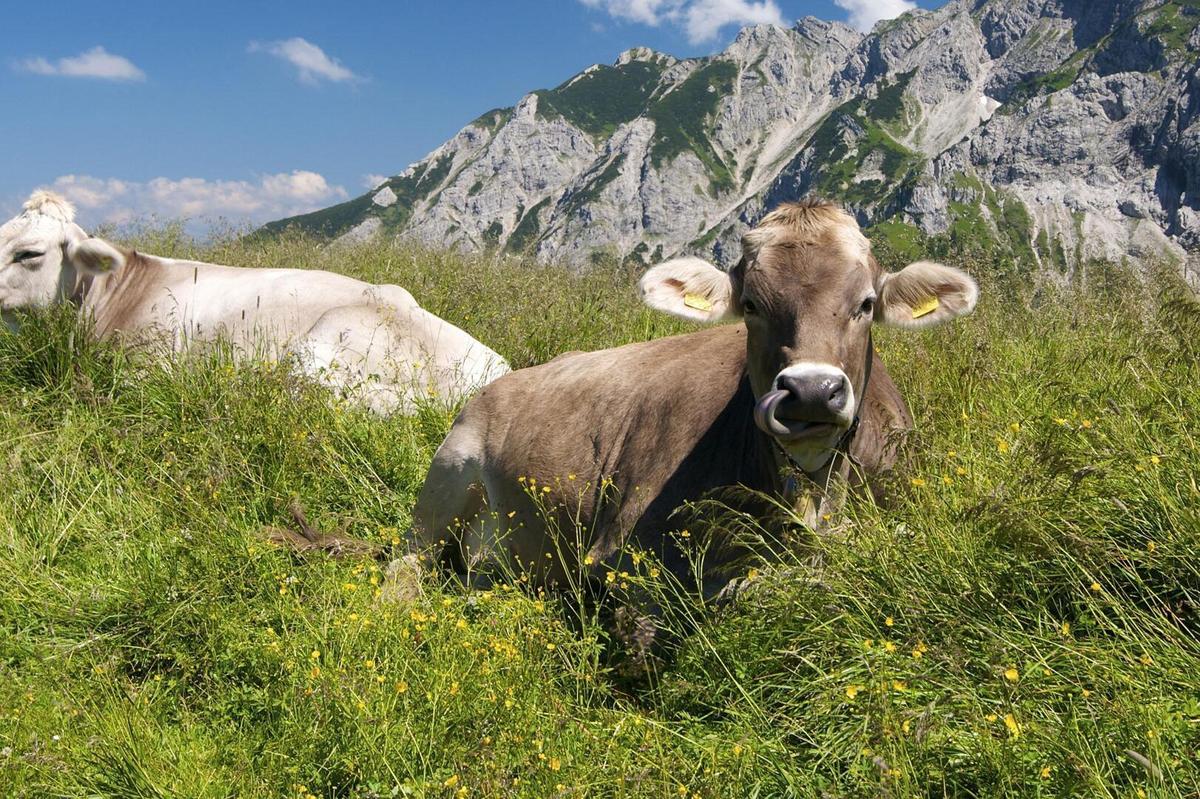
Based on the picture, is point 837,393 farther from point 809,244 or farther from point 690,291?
point 690,291

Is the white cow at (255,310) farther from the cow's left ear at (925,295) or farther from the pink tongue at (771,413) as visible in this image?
the pink tongue at (771,413)

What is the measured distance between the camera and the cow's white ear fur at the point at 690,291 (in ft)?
15.3

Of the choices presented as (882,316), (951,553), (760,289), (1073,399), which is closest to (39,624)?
(760,289)

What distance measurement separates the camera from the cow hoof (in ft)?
13.3

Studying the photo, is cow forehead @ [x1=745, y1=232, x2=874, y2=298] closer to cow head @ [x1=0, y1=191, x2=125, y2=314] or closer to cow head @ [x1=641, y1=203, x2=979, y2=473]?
cow head @ [x1=641, y1=203, x2=979, y2=473]

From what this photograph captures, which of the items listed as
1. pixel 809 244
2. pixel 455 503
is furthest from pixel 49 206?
pixel 809 244

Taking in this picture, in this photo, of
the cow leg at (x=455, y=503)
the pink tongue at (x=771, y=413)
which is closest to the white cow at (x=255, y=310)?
the cow leg at (x=455, y=503)

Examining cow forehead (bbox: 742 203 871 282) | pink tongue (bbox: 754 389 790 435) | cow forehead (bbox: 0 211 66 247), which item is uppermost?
cow forehead (bbox: 0 211 66 247)

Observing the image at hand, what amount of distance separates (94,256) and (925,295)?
8911 millimetres

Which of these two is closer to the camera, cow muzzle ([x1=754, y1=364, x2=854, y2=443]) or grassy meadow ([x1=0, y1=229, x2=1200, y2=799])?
grassy meadow ([x1=0, y1=229, x2=1200, y2=799])

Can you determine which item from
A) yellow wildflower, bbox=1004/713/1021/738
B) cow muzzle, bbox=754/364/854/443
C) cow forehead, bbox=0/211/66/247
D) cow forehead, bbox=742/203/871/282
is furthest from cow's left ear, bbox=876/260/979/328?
cow forehead, bbox=0/211/66/247

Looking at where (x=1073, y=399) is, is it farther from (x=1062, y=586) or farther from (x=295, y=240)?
(x=295, y=240)

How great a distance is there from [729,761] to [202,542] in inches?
119

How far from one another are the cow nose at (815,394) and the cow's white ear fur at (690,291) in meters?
1.12
